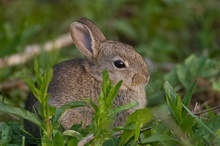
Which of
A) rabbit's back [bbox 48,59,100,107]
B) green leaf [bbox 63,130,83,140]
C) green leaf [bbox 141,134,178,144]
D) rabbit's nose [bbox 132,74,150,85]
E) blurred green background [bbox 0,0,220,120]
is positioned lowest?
blurred green background [bbox 0,0,220,120]

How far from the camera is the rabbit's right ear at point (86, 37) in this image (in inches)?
261

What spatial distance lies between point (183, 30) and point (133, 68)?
11.3ft

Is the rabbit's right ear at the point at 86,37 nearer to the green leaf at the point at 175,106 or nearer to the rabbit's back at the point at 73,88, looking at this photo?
the rabbit's back at the point at 73,88

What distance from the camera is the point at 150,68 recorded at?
751cm

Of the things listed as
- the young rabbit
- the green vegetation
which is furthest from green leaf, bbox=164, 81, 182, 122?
the young rabbit

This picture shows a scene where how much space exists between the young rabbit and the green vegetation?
245 millimetres

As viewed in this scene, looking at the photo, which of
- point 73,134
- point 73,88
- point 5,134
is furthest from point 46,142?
point 73,88

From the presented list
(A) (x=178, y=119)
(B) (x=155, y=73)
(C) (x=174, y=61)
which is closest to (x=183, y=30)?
(C) (x=174, y=61)

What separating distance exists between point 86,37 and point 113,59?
329 mm

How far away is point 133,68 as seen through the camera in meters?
6.61

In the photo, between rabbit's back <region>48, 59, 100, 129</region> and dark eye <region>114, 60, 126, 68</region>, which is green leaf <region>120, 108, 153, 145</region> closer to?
rabbit's back <region>48, 59, 100, 129</region>

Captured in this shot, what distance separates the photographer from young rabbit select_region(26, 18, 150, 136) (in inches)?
240

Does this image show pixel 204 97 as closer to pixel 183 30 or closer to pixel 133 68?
pixel 133 68

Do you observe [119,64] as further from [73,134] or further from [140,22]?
[140,22]
